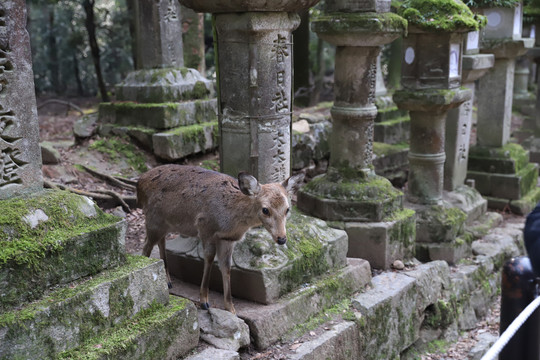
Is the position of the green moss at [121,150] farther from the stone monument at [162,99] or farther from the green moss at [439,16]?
the green moss at [439,16]

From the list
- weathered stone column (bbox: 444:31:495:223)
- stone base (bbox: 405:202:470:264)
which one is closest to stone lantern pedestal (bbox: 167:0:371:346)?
stone base (bbox: 405:202:470:264)

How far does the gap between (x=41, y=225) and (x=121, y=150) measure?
4564mm

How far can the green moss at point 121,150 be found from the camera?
7438 mm

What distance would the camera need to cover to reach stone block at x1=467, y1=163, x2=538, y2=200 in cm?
903

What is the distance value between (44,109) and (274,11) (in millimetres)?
12512

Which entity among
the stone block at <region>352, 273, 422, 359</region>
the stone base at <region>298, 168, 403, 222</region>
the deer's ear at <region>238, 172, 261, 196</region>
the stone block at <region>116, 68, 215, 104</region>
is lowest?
the stone block at <region>352, 273, 422, 359</region>

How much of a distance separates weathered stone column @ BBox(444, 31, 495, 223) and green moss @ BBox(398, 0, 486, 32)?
131 cm

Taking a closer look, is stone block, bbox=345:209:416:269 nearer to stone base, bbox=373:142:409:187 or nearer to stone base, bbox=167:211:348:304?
stone base, bbox=167:211:348:304

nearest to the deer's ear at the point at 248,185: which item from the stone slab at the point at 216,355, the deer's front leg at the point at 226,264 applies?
the deer's front leg at the point at 226,264

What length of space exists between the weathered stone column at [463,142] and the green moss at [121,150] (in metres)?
4.18

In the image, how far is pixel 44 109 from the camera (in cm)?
1527

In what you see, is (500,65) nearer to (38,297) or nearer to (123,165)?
(123,165)

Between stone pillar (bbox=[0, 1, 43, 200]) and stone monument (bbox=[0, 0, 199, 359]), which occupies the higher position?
stone pillar (bbox=[0, 1, 43, 200])

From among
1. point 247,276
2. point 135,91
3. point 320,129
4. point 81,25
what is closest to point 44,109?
point 81,25
